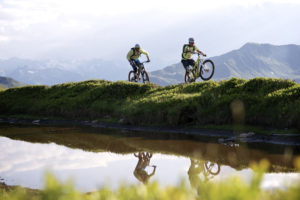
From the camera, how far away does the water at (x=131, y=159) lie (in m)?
9.70

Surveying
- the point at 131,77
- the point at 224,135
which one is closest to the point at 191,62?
the point at 131,77

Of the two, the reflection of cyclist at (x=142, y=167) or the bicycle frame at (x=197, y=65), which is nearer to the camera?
the reflection of cyclist at (x=142, y=167)

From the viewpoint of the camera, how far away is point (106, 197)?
1955 millimetres

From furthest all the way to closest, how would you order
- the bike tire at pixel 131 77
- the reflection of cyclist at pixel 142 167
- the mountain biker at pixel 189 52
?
the bike tire at pixel 131 77 < the mountain biker at pixel 189 52 < the reflection of cyclist at pixel 142 167

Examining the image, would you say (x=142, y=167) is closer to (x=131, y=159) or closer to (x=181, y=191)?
(x=131, y=159)

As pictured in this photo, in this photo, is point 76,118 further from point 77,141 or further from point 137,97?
point 77,141

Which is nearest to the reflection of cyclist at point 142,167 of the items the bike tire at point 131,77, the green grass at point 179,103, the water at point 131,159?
the water at point 131,159

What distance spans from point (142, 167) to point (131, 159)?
5.02 feet

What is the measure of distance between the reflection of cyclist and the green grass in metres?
6.48

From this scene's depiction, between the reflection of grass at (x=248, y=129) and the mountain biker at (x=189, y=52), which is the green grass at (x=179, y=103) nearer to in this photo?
the reflection of grass at (x=248, y=129)

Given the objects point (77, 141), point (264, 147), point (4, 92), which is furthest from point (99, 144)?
point (4, 92)

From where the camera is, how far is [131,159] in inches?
500

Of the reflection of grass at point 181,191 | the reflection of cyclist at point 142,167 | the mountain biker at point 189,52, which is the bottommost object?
the reflection of cyclist at point 142,167

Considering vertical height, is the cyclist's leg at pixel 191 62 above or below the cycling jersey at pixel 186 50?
below
